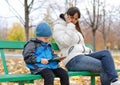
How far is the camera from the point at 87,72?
470 centimetres

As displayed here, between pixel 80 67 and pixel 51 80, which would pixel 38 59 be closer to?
pixel 51 80

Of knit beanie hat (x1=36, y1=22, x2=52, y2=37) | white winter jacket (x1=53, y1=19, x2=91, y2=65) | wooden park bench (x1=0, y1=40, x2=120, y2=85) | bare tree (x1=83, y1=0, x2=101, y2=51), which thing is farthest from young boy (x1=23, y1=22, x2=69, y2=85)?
bare tree (x1=83, y1=0, x2=101, y2=51)

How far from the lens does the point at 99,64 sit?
4609mm

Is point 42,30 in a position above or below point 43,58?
above

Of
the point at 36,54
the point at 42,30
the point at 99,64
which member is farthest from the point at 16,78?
the point at 99,64

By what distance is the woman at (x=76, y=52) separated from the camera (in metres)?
4.54

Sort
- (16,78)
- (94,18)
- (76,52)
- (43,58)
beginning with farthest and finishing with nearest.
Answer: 1. (94,18)
2. (76,52)
3. (43,58)
4. (16,78)

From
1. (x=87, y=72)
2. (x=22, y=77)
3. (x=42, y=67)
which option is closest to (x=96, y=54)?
(x=87, y=72)

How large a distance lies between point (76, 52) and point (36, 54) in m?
0.84

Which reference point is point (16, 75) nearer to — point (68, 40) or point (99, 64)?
point (68, 40)

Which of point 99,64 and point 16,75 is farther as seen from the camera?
point 99,64

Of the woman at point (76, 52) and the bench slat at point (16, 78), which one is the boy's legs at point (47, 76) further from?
the woman at point (76, 52)

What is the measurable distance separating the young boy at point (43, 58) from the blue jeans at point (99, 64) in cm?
53

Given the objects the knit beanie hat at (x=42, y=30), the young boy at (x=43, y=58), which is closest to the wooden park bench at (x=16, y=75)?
the young boy at (x=43, y=58)
